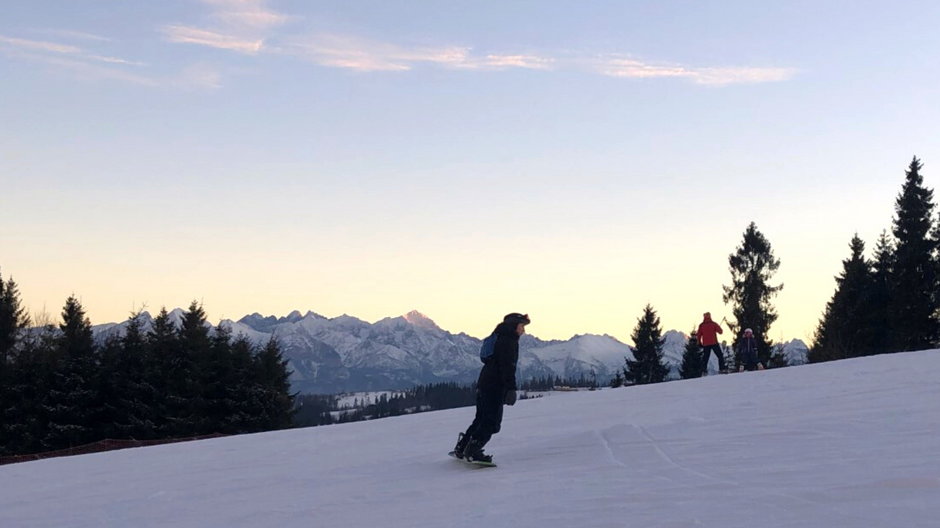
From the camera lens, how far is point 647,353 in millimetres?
84375

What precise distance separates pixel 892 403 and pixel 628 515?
8.93 meters

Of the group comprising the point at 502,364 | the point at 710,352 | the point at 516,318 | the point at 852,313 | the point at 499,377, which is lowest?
the point at 499,377

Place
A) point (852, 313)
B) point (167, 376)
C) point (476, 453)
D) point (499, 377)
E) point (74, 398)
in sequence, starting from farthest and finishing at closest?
point (852, 313) → point (167, 376) → point (74, 398) → point (476, 453) → point (499, 377)

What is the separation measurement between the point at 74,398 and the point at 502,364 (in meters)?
44.3

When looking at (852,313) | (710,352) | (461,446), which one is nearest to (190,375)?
(710,352)

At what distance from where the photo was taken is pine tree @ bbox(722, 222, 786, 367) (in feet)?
235

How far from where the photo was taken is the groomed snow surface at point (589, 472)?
28.6 ft

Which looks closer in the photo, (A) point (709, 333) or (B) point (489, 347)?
(B) point (489, 347)

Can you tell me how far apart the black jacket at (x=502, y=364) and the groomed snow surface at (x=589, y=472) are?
1.23 metres

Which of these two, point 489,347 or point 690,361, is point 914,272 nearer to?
point 690,361

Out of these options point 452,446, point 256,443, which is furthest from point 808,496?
point 256,443

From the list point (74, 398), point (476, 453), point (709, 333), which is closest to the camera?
point (476, 453)

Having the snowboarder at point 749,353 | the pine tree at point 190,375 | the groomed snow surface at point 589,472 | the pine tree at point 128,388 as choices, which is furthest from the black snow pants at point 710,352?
the pine tree at point 128,388

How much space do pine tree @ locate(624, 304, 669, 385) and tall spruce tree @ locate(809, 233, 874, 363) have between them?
15784mm
